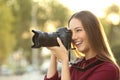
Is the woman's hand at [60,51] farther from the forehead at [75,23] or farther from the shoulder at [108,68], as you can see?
the shoulder at [108,68]

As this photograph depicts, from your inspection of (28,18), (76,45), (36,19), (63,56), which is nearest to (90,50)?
(76,45)

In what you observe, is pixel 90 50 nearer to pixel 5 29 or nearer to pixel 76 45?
pixel 76 45

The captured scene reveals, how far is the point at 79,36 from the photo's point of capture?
4113 millimetres

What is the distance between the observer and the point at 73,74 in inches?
166

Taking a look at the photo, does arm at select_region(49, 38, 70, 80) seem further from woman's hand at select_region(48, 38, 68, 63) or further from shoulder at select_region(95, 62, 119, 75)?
shoulder at select_region(95, 62, 119, 75)

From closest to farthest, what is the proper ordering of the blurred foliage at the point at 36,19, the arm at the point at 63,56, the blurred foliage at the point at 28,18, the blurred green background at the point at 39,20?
the arm at the point at 63,56
the blurred foliage at the point at 28,18
the blurred foliage at the point at 36,19
the blurred green background at the point at 39,20

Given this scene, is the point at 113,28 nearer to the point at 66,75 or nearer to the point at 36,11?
the point at 36,11

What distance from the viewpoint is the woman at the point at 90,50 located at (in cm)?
410

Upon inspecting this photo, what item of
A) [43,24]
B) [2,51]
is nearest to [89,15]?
[2,51]

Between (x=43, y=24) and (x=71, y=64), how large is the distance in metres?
50.1

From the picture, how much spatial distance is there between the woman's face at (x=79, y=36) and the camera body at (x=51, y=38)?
4 cm

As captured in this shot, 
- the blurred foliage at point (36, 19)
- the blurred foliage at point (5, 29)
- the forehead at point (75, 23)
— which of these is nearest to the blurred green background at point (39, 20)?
the blurred foliage at point (36, 19)

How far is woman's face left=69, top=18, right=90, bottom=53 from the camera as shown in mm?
4113

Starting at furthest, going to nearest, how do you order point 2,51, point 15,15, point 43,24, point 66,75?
point 43,24 → point 15,15 → point 2,51 → point 66,75
